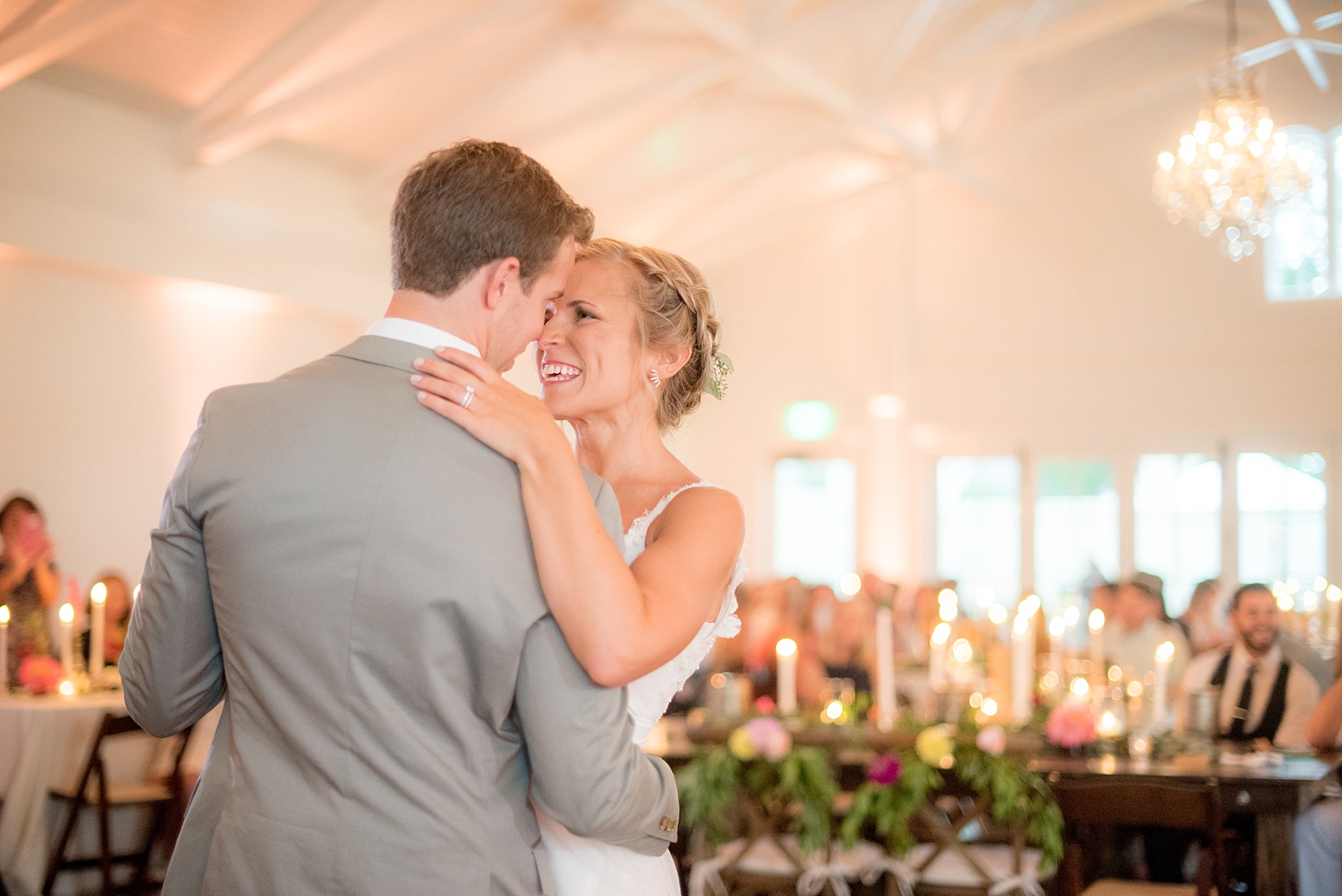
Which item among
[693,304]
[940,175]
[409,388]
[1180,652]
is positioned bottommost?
[1180,652]

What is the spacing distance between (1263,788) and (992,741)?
1.20 m

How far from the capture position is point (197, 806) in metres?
1.42

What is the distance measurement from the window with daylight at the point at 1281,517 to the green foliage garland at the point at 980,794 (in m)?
7.34

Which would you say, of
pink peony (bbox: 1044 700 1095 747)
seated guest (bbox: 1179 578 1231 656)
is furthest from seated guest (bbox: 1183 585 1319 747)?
seated guest (bbox: 1179 578 1231 656)

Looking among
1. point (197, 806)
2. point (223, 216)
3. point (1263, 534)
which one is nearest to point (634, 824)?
point (197, 806)

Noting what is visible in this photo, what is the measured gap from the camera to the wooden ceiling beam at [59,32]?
562 centimetres

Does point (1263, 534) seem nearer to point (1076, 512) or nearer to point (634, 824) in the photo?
point (1076, 512)

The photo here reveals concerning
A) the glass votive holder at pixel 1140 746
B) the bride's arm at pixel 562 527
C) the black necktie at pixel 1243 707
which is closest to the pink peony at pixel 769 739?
the glass votive holder at pixel 1140 746

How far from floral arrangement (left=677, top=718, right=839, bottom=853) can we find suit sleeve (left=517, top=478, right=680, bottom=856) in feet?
8.92

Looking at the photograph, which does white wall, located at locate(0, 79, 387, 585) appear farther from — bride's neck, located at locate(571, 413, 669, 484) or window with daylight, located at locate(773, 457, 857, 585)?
bride's neck, located at locate(571, 413, 669, 484)

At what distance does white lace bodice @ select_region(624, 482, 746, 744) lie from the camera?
5.99 ft

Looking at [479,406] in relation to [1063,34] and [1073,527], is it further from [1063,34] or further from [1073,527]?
[1073,527]

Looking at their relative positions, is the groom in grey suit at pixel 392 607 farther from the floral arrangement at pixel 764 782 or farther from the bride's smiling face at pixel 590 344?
the floral arrangement at pixel 764 782

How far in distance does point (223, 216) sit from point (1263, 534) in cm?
897
